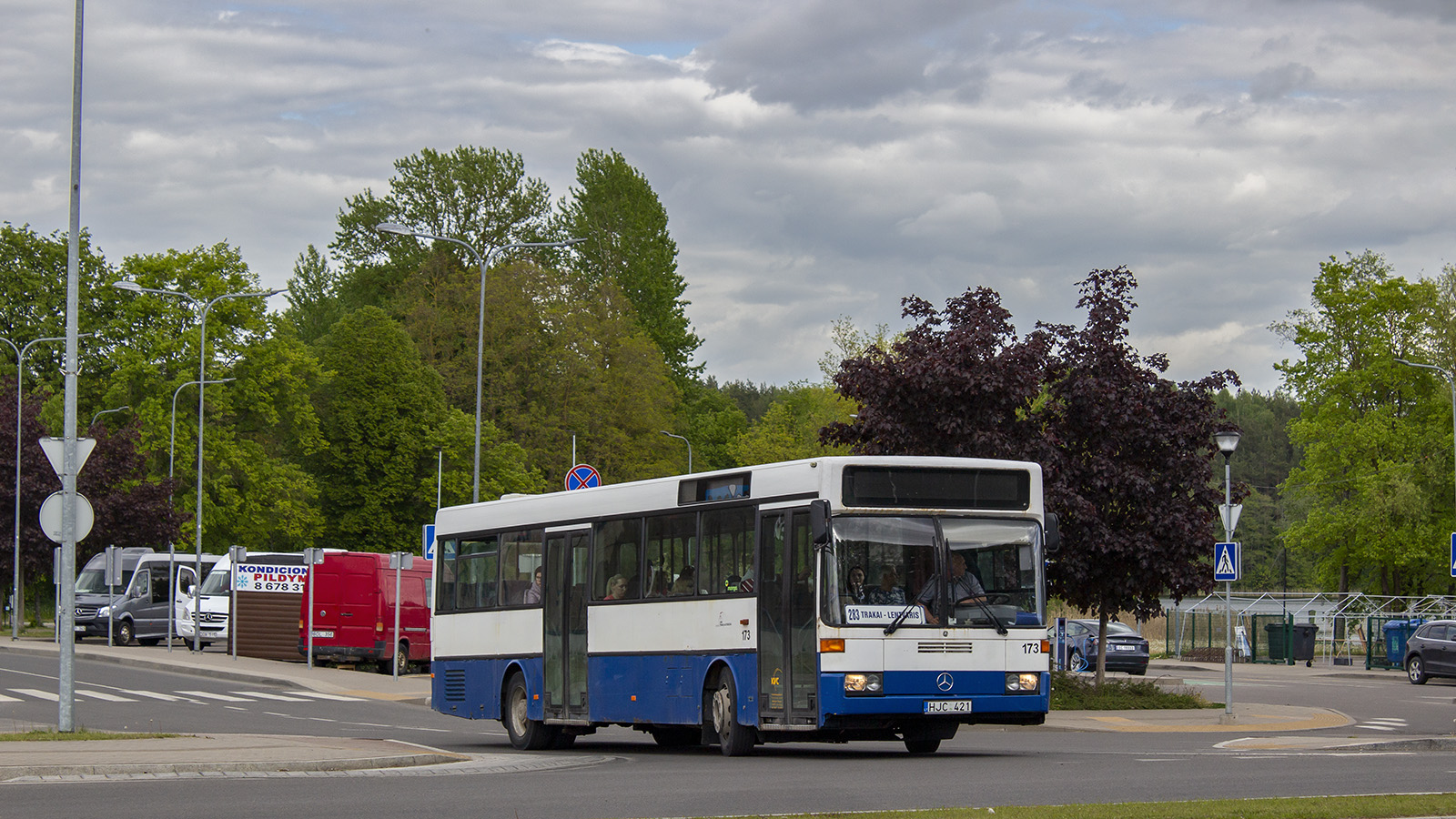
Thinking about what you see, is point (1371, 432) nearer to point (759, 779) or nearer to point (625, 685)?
point (625, 685)

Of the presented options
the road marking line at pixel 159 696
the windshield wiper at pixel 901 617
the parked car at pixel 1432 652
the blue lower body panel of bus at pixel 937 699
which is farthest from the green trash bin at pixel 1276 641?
the windshield wiper at pixel 901 617

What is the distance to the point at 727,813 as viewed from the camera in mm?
11078

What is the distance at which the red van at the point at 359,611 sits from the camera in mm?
38250

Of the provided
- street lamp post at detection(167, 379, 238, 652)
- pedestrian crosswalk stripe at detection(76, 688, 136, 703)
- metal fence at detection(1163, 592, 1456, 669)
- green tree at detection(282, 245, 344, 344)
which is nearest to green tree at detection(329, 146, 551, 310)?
green tree at detection(282, 245, 344, 344)

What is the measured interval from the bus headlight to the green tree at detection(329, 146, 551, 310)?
2303 inches

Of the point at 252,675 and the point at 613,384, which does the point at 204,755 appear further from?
the point at 613,384

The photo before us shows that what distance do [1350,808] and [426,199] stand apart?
214 feet

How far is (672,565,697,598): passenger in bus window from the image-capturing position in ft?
55.9

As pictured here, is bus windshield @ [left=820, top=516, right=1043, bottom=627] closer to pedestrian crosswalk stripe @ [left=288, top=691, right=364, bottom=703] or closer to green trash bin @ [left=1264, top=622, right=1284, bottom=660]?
pedestrian crosswalk stripe @ [left=288, top=691, right=364, bottom=703]

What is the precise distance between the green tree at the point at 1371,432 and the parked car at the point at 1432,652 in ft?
74.5

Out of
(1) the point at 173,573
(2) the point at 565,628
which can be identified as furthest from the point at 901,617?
(1) the point at 173,573

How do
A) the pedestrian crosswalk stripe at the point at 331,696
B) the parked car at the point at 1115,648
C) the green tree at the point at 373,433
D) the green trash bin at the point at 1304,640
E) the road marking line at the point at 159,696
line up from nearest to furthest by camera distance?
1. the road marking line at the point at 159,696
2. the pedestrian crosswalk stripe at the point at 331,696
3. the parked car at the point at 1115,648
4. the green trash bin at the point at 1304,640
5. the green tree at the point at 373,433

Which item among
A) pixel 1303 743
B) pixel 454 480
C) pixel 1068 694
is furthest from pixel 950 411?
pixel 454 480

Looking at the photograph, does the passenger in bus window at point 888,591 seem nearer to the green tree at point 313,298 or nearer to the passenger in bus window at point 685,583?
the passenger in bus window at point 685,583
